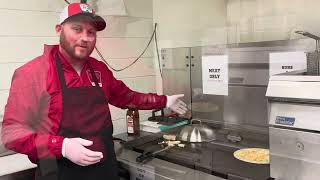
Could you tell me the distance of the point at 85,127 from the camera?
1.10 meters

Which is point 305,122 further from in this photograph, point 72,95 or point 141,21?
point 141,21

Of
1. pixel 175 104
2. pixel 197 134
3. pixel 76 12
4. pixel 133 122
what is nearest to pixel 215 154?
pixel 197 134

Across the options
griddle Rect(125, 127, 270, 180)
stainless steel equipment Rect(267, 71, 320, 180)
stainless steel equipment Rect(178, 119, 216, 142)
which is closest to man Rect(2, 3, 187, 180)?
griddle Rect(125, 127, 270, 180)

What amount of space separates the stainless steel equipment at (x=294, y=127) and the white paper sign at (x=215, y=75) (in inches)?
25.7

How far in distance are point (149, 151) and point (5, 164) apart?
2.03 feet

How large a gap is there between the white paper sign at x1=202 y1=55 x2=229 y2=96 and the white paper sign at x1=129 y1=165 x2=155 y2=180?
63cm

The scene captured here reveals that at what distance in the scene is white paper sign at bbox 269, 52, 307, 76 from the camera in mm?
1278

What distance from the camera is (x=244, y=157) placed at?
1.18 m

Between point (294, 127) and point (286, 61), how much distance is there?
0.54 m

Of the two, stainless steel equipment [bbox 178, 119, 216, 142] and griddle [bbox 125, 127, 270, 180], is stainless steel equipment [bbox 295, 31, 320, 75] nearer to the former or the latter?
griddle [bbox 125, 127, 270, 180]

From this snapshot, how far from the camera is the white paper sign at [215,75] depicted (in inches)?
61.9

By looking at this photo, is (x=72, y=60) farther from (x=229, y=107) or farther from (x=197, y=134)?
(x=229, y=107)

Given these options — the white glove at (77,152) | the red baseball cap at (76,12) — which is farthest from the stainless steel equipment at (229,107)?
the red baseball cap at (76,12)

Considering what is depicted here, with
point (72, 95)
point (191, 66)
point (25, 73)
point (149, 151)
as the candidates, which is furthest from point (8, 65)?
point (191, 66)
